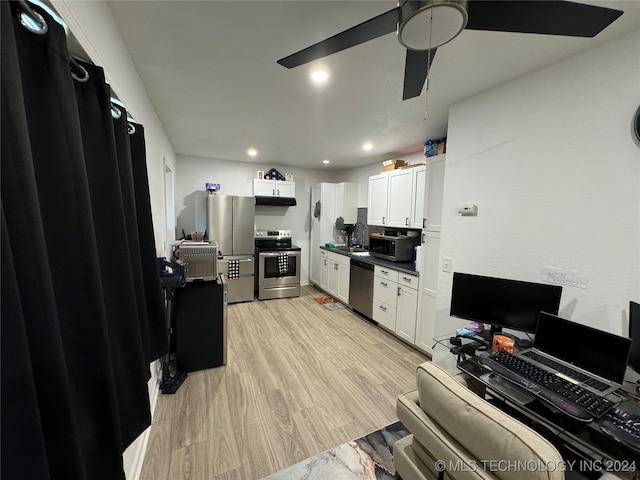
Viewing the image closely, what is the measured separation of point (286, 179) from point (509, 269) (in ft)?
13.0

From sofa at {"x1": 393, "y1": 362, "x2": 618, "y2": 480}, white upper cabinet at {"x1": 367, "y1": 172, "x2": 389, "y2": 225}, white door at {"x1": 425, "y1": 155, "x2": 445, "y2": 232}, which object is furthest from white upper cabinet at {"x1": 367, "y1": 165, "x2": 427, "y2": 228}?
sofa at {"x1": 393, "y1": 362, "x2": 618, "y2": 480}

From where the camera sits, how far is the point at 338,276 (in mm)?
4598

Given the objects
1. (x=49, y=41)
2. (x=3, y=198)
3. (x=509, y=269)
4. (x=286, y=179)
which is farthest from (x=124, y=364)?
(x=286, y=179)

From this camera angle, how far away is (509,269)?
199 cm

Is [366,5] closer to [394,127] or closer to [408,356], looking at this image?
[394,127]

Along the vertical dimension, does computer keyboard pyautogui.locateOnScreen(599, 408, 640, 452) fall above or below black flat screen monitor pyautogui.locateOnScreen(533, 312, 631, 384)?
below

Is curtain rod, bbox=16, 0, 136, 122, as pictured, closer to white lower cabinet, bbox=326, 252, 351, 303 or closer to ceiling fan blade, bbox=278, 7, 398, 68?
ceiling fan blade, bbox=278, 7, 398, 68

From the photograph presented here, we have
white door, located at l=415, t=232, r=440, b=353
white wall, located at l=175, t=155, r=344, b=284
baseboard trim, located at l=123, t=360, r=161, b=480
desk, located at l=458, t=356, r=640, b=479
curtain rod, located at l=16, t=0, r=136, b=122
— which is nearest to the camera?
curtain rod, located at l=16, t=0, r=136, b=122

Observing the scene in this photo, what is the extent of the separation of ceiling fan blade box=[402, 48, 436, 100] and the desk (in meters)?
1.61

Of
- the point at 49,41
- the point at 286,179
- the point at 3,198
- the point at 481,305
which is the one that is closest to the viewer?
the point at 3,198

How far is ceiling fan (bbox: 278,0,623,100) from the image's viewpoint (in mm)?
886

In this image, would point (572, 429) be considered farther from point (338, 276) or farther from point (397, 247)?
point (338, 276)

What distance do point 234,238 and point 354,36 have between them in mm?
3727

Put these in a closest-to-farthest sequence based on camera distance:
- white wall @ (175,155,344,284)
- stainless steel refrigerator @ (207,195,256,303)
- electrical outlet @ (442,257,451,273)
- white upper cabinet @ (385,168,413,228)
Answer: electrical outlet @ (442,257,451,273) < white upper cabinet @ (385,168,413,228) < stainless steel refrigerator @ (207,195,256,303) < white wall @ (175,155,344,284)
